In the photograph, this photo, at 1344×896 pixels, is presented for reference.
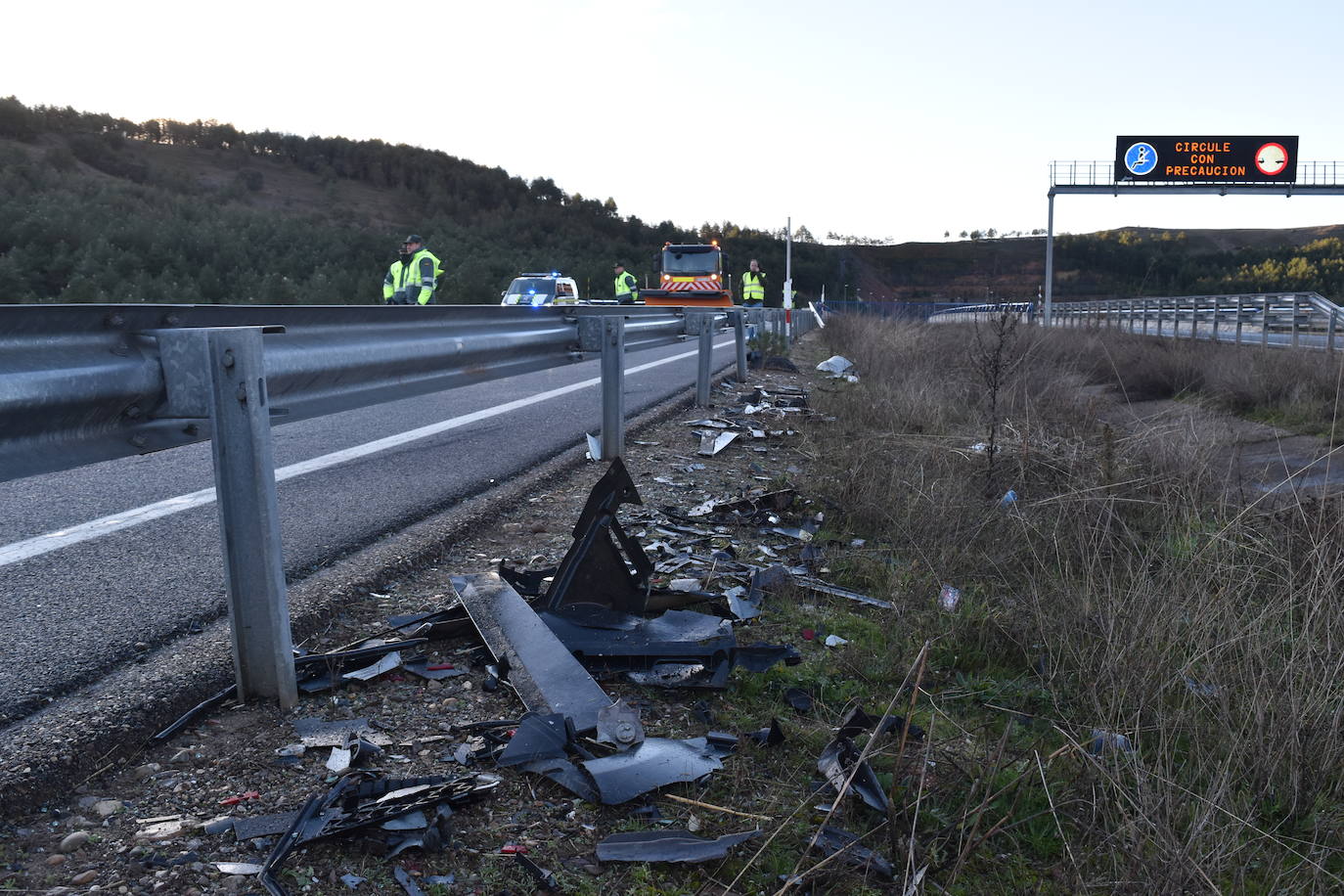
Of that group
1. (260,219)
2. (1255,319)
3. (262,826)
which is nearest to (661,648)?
(262,826)

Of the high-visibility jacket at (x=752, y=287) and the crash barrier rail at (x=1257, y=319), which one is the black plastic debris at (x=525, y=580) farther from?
the high-visibility jacket at (x=752, y=287)

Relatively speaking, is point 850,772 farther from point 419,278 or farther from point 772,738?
point 419,278

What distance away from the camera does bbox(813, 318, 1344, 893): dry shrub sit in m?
2.20

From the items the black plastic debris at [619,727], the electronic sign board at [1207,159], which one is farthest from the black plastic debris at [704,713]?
the electronic sign board at [1207,159]

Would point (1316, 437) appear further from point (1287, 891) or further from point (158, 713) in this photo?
point (158, 713)

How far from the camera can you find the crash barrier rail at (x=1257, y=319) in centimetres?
1909

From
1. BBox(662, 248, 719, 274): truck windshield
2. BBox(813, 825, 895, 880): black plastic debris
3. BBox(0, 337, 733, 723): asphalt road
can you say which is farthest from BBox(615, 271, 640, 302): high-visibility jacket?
BBox(813, 825, 895, 880): black plastic debris

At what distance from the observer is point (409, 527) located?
4.46 metres

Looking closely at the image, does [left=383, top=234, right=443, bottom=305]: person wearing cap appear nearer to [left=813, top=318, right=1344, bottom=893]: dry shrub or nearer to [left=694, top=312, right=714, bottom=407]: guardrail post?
[left=694, top=312, right=714, bottom=407]: guardrail post

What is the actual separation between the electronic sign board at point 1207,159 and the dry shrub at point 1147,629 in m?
39.9

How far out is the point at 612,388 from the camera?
632 cm

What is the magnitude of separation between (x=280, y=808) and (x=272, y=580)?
0.61 meters

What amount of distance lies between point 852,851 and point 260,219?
41.2m

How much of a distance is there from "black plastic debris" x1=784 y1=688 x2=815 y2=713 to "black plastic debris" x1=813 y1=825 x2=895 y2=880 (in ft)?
2.06
